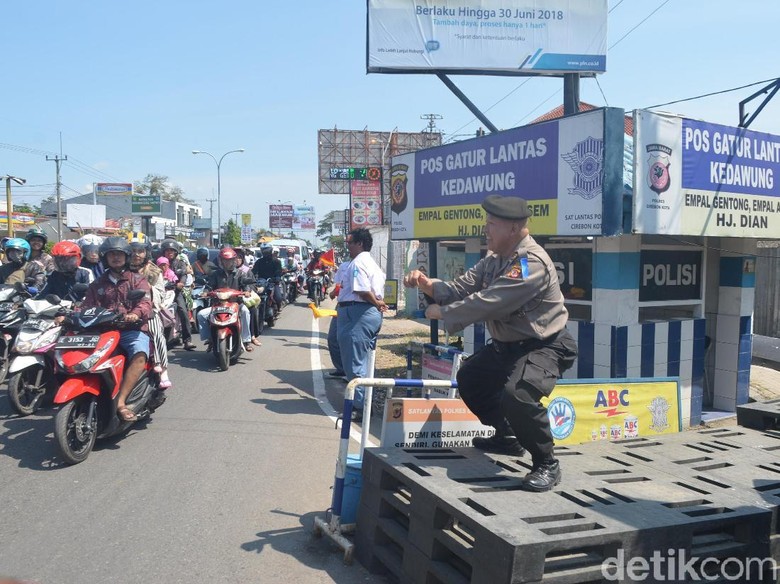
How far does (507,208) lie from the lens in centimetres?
413

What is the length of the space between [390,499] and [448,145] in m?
5.97

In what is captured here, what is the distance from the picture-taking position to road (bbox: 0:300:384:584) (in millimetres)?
4035

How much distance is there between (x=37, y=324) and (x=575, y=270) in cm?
592

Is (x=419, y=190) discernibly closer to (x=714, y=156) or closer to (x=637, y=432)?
(x=714, y=156)

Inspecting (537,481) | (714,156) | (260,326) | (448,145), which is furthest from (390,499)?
(260,326)

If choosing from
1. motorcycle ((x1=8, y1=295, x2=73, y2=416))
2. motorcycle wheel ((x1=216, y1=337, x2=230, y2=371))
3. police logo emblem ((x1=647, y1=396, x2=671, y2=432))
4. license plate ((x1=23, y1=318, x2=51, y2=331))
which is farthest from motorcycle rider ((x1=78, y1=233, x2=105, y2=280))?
police logo emblem ((x1=647, y1=396, x2=671, y2=432))

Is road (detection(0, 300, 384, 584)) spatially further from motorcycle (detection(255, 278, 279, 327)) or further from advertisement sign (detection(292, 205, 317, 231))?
advertisement sign (detection(292, 205, 317, 231))

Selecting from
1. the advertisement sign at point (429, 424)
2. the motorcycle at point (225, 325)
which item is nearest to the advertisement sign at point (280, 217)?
the motorcycle at point (225, 325)

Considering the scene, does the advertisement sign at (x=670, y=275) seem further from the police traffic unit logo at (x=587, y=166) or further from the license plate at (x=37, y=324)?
the license plate at (x=37, y=324)

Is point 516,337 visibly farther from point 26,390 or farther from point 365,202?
point 365,202

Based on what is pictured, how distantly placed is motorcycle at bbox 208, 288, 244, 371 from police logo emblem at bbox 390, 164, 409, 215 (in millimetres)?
2842

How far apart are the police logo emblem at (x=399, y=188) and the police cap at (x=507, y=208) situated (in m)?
5.79

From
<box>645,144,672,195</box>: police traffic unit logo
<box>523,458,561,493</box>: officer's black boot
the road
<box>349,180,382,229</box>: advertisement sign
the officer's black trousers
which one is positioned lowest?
the road

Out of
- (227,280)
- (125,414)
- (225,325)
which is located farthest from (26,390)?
(227,280)
